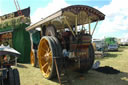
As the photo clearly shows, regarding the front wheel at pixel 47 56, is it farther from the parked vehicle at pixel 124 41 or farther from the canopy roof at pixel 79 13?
the parked vehicle at pixel 124 41

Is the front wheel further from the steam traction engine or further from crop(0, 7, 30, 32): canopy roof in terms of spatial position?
crop(0, 7, 30, 32): canopy roof

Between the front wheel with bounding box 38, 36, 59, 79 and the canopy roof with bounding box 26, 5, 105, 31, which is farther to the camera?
the front wheel with bounding box 38, 36, 59, 79

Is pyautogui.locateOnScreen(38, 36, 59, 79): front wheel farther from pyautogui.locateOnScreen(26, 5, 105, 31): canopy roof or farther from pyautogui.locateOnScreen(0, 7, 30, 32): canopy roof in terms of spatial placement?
pyautogui.locateOnScreen(0, 7, 30, 32): canopy roof

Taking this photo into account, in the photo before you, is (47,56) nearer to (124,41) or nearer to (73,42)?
(73,42)

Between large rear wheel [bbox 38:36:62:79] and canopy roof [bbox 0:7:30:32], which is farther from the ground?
canopy roof [bbox 0:7:30:32]

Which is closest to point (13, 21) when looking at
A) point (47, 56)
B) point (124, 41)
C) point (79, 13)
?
point (47, 56)

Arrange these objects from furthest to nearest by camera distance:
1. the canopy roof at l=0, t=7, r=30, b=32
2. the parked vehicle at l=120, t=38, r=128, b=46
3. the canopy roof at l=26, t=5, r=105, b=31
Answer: the parked vehicle at l=120, t=38, r=128, b=46 < the canopy roof at l=0, t=7, r=30, b=32 < the canopy roof at l=26, t=5, r=105, b=31

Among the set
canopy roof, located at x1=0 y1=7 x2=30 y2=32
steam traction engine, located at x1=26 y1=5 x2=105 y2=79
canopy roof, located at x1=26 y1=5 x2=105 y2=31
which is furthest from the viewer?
canopy roof, located at x1=0 y1=7 x2=30 y2=32

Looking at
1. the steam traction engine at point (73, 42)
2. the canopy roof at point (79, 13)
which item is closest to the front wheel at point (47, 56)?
the steam traction engine at point (73, 42)

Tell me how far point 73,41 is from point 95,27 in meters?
1.38

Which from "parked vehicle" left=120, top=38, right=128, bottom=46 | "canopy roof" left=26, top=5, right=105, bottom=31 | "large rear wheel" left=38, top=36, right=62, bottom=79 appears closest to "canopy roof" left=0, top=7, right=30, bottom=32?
"large rear wheel" left=38, top=36, right=62, bottom=79

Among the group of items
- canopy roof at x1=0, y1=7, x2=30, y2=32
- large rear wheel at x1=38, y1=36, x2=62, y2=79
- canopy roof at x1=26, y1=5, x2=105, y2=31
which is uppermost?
canopy roof at x1=0, y1=7, x2=30, y2=32

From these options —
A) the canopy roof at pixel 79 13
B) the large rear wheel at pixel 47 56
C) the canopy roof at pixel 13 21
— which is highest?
the canopy roof at pixel 13 21

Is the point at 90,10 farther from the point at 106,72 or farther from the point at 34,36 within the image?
the point at 34,36
